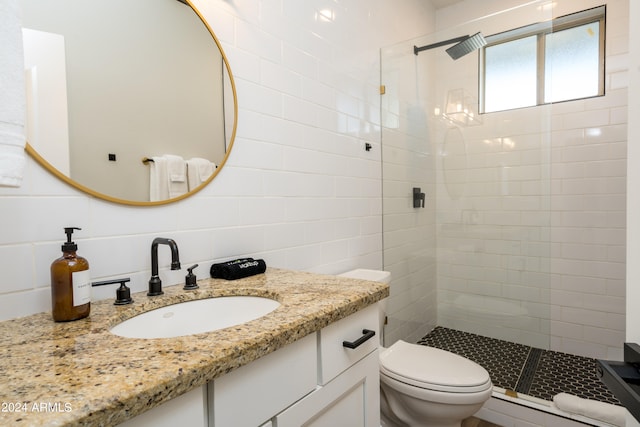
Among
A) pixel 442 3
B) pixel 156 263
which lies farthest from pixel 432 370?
Result: pixel 442 3

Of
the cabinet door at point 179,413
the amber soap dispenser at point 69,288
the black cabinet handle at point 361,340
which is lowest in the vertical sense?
the black cabinet handle at point 361,340

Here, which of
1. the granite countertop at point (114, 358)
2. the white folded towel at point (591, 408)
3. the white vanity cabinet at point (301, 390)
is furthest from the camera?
the white folded towel at point (591, 408)

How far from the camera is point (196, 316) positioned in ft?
3.16

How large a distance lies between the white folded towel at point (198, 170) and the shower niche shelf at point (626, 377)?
1138 mm

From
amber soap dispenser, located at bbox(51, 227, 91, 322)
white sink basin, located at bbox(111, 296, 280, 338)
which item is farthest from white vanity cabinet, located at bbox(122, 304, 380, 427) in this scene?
amber soap dispenser, located at bbox(51, 227, 91, 322)

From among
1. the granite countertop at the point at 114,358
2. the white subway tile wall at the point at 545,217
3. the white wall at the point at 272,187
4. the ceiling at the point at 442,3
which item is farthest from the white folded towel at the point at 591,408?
the ceiling at the point at 442,3

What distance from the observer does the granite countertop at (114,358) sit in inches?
16.9

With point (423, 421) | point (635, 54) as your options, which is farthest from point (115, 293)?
point (423, 421)

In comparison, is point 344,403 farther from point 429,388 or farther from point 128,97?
point 128,97

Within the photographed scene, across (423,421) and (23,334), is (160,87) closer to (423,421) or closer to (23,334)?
(23,334)

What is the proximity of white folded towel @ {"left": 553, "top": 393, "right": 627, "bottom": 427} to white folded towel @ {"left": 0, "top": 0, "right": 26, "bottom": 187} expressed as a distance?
2.34m

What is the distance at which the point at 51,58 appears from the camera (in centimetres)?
86

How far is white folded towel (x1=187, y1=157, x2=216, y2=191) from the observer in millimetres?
1144

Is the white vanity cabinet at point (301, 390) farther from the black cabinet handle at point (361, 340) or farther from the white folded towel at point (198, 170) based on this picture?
the white folded towel at point (198, 170)
